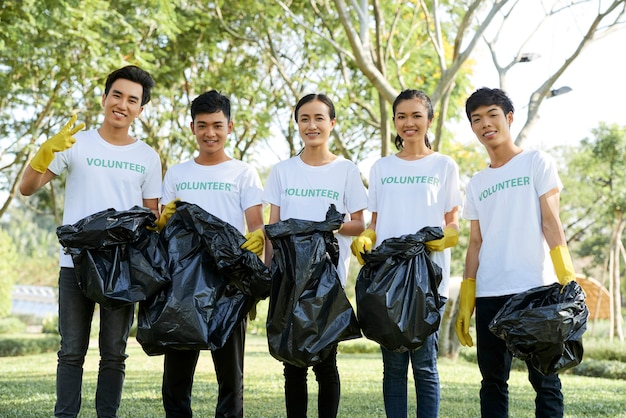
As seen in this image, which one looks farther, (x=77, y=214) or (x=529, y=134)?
(x=529, y=134)

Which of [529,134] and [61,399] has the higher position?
[529,134]

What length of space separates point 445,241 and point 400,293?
374 millimetres

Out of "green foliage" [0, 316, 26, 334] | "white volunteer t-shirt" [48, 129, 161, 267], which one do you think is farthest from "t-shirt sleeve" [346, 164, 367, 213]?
"green foliage" [0, 316, 26, 334]

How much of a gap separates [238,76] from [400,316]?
376 inches

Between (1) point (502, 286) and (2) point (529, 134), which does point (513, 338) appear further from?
(2) point (529, 134)

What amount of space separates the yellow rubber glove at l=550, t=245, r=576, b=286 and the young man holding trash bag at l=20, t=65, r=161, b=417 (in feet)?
6.66

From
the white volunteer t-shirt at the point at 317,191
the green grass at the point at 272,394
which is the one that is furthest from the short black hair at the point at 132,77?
the green grass at the point at 272,394

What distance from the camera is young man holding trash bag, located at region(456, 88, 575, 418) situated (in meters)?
3.25

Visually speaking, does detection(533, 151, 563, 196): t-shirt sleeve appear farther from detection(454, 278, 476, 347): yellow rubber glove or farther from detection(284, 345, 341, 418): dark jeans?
detection(284, 345, 341, 418): dark jeans

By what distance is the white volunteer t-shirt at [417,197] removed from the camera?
3490mm

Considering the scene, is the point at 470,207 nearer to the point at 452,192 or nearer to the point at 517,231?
the point at 452,192

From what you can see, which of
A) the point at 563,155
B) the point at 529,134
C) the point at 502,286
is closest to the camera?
the point at 502,286

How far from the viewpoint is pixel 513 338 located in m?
3.08

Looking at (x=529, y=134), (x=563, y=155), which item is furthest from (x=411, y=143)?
(x=563, y=155)
